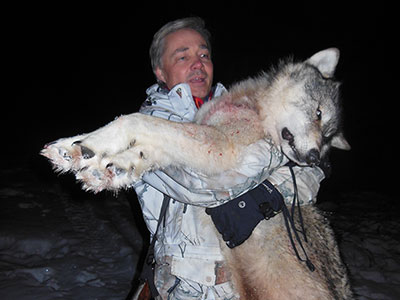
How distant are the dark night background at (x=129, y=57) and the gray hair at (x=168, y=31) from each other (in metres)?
15.2

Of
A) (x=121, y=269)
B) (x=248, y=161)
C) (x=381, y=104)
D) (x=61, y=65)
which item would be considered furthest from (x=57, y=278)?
(x=61, y=65)

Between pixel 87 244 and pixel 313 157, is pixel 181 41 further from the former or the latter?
pixel 87 244

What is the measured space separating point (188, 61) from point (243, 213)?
1.52m

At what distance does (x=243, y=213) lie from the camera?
6.10 ft

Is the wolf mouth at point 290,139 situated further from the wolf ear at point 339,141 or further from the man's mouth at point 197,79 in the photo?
the man's mouth at point 197,79

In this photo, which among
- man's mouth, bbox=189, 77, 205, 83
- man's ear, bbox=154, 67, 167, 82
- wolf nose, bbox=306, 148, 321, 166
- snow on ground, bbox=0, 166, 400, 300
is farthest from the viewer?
snow on ground, bbox=0, 166, 400, 300

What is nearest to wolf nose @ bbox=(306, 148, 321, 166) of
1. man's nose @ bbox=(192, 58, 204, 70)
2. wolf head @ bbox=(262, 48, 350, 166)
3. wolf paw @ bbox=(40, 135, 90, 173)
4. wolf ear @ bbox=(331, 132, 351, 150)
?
wolf head @ bbox=(262, 48, 350, 166)

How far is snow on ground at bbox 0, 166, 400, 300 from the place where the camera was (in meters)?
4.44

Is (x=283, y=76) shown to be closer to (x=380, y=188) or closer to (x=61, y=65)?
(x=380, y=188)

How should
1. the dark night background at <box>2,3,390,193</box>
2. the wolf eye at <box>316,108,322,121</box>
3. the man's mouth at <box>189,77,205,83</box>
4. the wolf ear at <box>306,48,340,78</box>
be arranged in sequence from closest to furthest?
the wolf eye at <box>316,108,322,121</box>, the wolf ear at <box>306,48,340,78</box>, the man's mouth at <box>189,77,205,83</box>, the dark night background at <box>2,3,390,193</box>

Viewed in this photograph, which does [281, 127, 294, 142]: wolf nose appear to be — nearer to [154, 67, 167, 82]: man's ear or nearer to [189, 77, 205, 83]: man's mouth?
[189, 77, 205, 83]: man's mouth

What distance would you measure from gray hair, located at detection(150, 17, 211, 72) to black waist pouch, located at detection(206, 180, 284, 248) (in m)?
1.65

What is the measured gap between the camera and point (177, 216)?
2068 mm

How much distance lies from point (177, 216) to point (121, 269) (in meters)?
3.54
